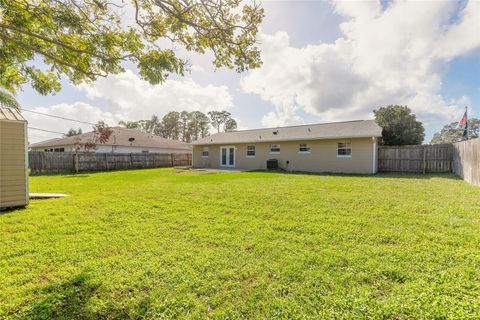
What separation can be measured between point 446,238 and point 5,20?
28.9 ft

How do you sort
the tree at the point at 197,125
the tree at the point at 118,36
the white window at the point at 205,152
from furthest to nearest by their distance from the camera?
1. the tree at the point at 197,125
2. the white window at the point at 205,152
3. the tree at the point at 118,36

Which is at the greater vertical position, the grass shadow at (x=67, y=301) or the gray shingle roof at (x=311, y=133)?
the gray shingle roof at (x=311, y=133)

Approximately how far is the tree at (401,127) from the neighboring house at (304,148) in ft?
24.2

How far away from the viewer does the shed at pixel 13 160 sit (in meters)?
6.05

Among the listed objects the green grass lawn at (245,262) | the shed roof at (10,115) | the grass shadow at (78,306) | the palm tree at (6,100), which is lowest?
the grass shadow at (78,306)

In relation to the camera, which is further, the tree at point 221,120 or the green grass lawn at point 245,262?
the tree at point 221,120

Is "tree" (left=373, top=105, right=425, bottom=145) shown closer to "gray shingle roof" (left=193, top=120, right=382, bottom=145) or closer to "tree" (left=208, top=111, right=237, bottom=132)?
"gray shingle roof" (left=193, top=120, right=382, bottom=145)

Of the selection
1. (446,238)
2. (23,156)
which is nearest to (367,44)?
(446,238)

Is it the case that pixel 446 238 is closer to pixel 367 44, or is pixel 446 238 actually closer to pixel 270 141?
pixel 367 44

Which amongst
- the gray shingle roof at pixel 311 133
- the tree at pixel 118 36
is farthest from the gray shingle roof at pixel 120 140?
the tree at pixel 118 36

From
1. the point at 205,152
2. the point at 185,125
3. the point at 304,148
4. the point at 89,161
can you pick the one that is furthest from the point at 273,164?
the point at 185,125

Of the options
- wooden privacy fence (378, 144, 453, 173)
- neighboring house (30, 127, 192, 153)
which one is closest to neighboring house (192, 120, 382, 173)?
wooden privacy fence (378, 144, 453, 173)

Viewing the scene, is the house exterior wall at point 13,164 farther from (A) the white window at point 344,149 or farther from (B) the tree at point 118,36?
(A) the white window at point 344,149

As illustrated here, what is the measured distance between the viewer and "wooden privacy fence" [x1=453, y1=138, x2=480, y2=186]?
831cm
